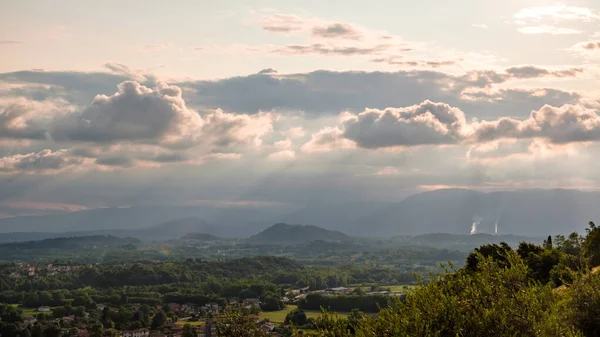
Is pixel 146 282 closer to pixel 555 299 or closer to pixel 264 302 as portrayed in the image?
pixel 264 302

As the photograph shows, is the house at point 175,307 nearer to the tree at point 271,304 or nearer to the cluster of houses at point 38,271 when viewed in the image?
the tree at point 271,304

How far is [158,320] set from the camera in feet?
331

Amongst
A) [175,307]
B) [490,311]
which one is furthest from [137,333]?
[490,311]

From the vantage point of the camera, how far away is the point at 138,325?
99.6 m

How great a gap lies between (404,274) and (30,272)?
10428 centimetres

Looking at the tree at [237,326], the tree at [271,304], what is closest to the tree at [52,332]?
the tree at [271,304]

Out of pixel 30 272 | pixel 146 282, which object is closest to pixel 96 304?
pixel 146 282

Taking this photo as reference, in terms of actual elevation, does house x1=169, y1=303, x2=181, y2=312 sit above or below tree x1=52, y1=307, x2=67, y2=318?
below

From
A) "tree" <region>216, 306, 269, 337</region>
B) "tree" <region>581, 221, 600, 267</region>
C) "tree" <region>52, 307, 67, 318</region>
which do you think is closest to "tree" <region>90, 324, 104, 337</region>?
"tree" <region>52, 307, 67, 318</region>

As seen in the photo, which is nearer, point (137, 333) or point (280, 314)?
point (137, 333)

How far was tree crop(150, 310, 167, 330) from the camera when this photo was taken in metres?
98.7

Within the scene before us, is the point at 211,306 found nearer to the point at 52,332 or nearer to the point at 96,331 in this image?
the point at 96,331

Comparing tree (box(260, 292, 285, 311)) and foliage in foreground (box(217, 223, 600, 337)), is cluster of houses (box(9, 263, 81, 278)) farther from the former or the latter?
foliage in foreground (box(217, 223, 600, 337))

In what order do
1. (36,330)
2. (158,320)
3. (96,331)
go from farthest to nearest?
(158,320)
(36,330)
(96,331)
